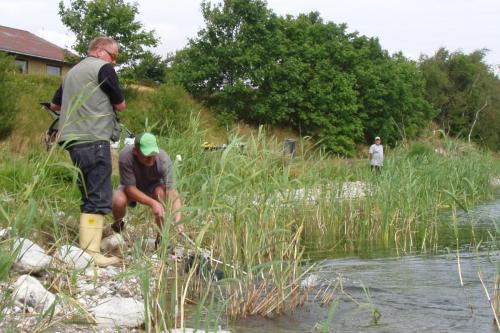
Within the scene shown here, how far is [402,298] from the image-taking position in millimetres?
4465

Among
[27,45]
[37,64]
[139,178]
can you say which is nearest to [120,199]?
[139,178]

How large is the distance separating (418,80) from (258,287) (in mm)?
33119

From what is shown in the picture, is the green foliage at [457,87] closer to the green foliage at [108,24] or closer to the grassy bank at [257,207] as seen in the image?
the green foliage at [108,24]

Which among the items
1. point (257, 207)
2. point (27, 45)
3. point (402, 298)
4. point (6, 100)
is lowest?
point (402, 298)

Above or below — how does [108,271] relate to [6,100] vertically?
below

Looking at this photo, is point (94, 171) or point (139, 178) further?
point (139, 178)

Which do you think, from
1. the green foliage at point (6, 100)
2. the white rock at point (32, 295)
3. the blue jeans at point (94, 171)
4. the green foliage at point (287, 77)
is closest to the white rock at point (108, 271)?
the blue jeans at point (94, 171)

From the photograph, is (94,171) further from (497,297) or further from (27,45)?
(27,45)

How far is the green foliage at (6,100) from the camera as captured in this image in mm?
14441

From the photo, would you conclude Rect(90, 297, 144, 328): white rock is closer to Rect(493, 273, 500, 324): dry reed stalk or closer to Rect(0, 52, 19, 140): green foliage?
Rect(493, 273, 500, 324): dry reed stalk

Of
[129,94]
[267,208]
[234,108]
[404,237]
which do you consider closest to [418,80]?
[234,108]

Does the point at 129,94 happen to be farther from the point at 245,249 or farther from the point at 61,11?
the point at 245,249

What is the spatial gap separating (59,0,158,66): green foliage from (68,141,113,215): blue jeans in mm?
21590

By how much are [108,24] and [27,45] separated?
10.5 m
